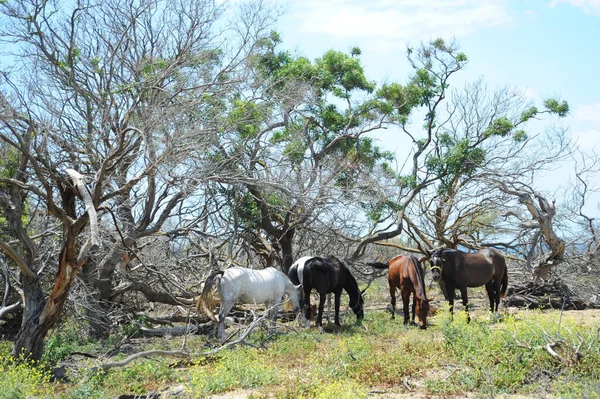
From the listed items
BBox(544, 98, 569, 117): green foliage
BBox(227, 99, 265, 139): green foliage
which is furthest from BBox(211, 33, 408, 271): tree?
BBox(544, 98, 569, 117): green foliage

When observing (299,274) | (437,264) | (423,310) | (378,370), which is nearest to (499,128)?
(437,264)

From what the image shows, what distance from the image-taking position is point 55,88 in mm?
11773

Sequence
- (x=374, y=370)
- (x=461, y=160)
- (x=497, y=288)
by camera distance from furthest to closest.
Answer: (x=461, y=160)
(x=497, y=288)
(x=374, y=370)

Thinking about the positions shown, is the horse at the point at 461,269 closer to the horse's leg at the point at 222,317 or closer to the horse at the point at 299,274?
the horse at the point at 299,274

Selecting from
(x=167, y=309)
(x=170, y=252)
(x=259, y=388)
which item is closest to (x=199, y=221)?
(x=170, y=252)

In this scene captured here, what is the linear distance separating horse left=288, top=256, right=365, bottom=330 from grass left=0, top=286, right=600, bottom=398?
3.19m

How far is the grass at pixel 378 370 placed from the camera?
24.4 feet

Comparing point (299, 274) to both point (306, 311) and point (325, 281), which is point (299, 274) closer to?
point (325, 281)

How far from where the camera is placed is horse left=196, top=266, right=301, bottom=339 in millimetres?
12102

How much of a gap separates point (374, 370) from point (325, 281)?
512 centimetres

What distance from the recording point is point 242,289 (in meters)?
12.6

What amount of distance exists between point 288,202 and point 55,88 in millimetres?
5617

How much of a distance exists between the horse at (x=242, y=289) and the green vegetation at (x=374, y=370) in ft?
6.55

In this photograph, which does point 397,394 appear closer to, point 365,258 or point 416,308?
point 416,308
